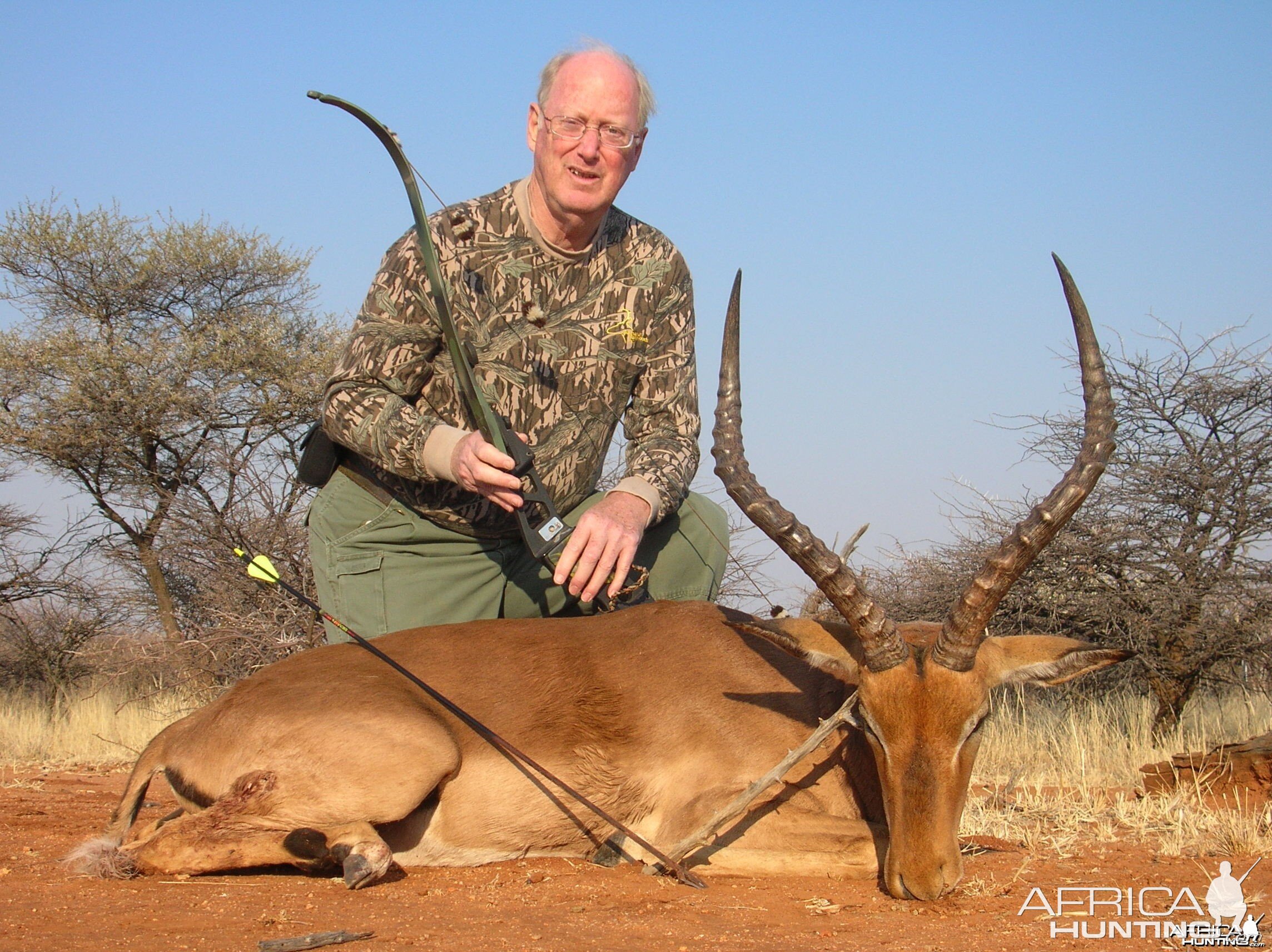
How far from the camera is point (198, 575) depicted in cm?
1438

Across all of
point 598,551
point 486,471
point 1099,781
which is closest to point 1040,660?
point 598,551

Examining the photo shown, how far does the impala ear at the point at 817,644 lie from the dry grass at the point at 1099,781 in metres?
1.19

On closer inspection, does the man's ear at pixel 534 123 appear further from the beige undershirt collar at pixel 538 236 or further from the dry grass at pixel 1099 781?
the dry grass at pixel 1099 781

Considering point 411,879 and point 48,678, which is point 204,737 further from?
point 48,678

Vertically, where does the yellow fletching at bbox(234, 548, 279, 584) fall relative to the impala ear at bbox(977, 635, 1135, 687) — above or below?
above

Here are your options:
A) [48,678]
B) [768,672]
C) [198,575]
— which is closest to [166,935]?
[768,672]

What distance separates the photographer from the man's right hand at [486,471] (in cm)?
518

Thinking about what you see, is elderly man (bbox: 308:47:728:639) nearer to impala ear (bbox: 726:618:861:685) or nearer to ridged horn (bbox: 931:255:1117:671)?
impala ear (bbox: 726:618:861:685)

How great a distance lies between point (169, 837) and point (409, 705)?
104 cm

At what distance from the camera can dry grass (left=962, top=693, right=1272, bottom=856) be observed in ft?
17.4

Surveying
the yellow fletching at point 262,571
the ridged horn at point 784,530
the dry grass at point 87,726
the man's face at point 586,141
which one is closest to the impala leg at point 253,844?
the yellow fletching at point 262,571

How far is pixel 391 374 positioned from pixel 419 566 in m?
1.01

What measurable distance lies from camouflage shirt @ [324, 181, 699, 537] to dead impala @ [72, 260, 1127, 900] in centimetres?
79

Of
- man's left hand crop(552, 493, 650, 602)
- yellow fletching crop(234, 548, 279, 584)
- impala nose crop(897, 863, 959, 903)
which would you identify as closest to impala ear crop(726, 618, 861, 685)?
man's left hand crop(552, 493, 650, 602)
